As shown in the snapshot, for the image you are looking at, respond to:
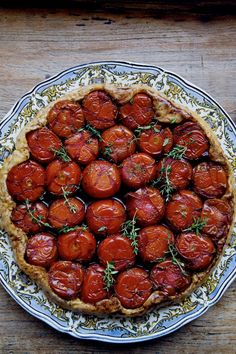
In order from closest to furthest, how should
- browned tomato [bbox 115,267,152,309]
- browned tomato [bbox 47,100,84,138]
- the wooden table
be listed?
1. browned tomato [bbox 115,267,152,309]
2. browned tomato [bbox 47,100,84,138]
3. the wooden table

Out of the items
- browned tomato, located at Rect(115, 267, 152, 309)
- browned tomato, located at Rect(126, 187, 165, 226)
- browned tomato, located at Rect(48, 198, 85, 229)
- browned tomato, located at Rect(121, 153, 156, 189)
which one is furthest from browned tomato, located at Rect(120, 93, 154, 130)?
browned tomato, located at Rect(115, 267, 152, 309)

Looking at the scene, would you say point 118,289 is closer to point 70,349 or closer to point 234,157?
point 70,349

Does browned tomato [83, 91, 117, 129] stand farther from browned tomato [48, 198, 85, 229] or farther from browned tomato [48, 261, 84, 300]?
browned tomato [48, 261, 84, 300]

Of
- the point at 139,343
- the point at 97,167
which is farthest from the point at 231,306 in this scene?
the point at 97,167

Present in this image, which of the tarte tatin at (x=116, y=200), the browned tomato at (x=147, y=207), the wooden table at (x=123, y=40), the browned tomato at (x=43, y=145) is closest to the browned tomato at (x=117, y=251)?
the tarte tatin at (x=116, y=200)

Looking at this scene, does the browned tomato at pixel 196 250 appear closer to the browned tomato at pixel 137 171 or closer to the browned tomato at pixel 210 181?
the browned tomato at pixel 210 181

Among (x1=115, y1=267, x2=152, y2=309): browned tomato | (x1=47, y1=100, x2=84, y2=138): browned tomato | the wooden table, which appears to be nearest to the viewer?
(x1=115, y1=267, x2=152, y2=309): browned tomato

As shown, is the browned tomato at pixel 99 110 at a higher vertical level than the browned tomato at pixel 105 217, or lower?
higher

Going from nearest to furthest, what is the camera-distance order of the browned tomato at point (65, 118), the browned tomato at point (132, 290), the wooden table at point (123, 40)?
the browned tomato at point (132, 290)
the browned tomato at point (65, 118)
the wooden table at point (123, 40)
